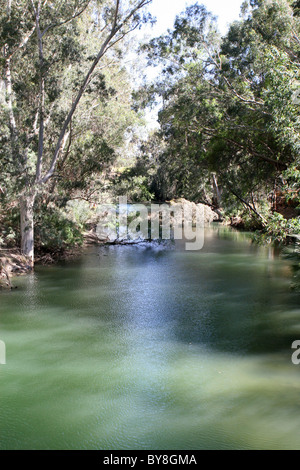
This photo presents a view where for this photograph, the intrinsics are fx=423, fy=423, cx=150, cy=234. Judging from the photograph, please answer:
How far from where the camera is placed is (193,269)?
14.1 meters

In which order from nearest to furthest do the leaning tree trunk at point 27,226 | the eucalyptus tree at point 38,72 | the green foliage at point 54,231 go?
the eucalyptus tree at point 38,72, the leaning tree trunk at point 27,226, the green foliage at point 54,231

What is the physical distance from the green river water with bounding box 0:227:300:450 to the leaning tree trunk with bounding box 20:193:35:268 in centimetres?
123

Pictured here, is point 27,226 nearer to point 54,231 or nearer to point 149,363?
point 54,231

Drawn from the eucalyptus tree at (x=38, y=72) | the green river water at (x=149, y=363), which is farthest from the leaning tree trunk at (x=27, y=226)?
the green river water at (x=149, y=363)

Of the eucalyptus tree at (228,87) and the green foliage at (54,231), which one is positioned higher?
the eucalyptus tree at (228,87)

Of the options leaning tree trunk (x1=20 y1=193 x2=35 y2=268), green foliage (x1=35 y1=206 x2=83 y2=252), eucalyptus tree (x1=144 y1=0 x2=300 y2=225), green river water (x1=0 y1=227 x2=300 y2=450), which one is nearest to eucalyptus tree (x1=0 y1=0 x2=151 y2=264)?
leaning tree trunk (x1=20 y1=193 x2=35 y2=268)

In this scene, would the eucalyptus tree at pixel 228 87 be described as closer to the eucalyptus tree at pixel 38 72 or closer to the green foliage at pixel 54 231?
the eucalyptus tree at pixel 38 72

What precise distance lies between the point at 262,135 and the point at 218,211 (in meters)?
18.9

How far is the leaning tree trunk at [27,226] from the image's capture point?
1283 cm

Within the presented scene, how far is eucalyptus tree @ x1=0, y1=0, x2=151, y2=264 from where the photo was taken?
11914 mm

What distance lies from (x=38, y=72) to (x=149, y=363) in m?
9.52

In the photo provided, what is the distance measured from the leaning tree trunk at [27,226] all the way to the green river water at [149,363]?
1.23m

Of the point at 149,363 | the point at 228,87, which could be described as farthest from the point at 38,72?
the point at 149,363

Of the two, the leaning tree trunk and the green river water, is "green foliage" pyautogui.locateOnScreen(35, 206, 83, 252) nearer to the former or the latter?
the leaning tree trunk
